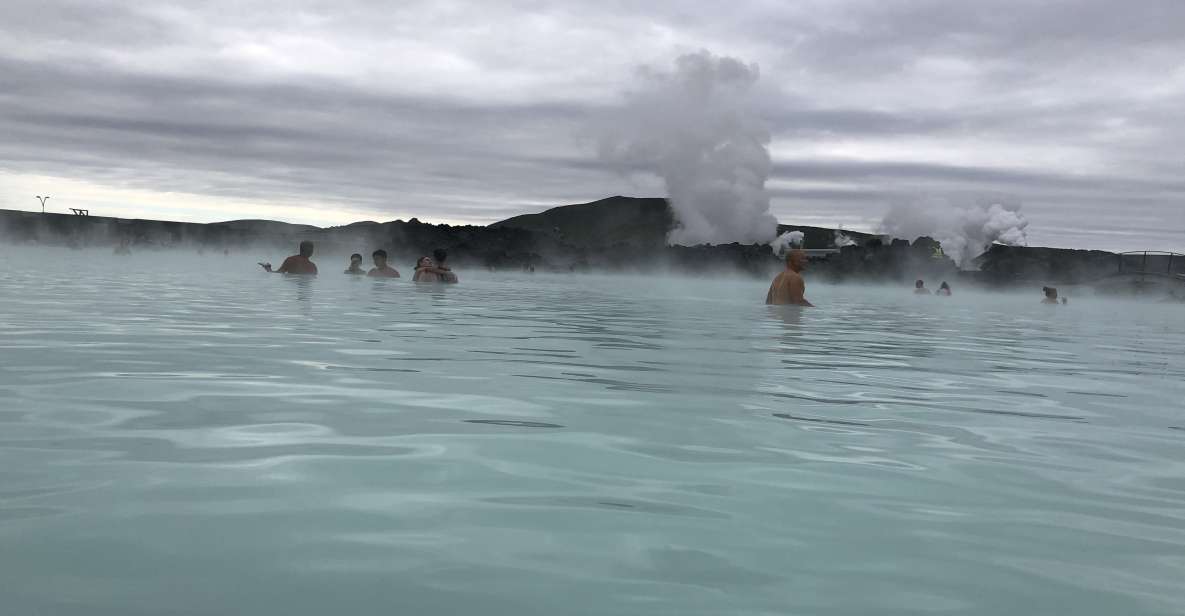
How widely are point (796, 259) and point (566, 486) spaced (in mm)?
12396

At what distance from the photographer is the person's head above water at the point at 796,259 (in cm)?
1502

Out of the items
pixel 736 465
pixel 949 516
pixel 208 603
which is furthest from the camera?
pixel 736 465

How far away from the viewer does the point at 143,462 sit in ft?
11.4

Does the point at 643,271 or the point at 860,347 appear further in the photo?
the point at 643,271

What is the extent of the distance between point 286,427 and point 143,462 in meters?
0.85

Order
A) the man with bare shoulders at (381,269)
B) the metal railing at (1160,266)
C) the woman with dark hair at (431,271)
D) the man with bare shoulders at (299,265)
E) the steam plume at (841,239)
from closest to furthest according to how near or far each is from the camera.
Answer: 1. the woman with dark hair at (431,271)
2. the man with bare shoulders at (299,265)
3. the man with bare shoulders at (381,269)
4. the metal railing at (1160,266)
5. the steam plume at (841,239)

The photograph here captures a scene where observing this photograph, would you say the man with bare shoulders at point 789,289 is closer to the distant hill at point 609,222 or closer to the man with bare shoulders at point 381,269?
the man with bare shoulders at point 381,269

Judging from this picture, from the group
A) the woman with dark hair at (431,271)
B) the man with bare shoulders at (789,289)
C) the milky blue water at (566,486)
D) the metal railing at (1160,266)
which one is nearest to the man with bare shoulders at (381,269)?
the woman with dark hair at (431,271)

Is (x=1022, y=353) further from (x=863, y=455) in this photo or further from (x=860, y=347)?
(x=863, y=455)

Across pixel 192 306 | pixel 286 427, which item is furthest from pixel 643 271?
pixel 286 427

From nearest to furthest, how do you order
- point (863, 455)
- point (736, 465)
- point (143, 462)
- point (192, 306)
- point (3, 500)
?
point (3, 500), point (143, 462), point (736, 465), point (863, 455), point (192, 306)

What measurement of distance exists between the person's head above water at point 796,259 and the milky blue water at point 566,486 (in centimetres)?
748

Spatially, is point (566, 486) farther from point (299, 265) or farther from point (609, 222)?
point (609, 222)

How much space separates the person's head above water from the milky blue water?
748cm
